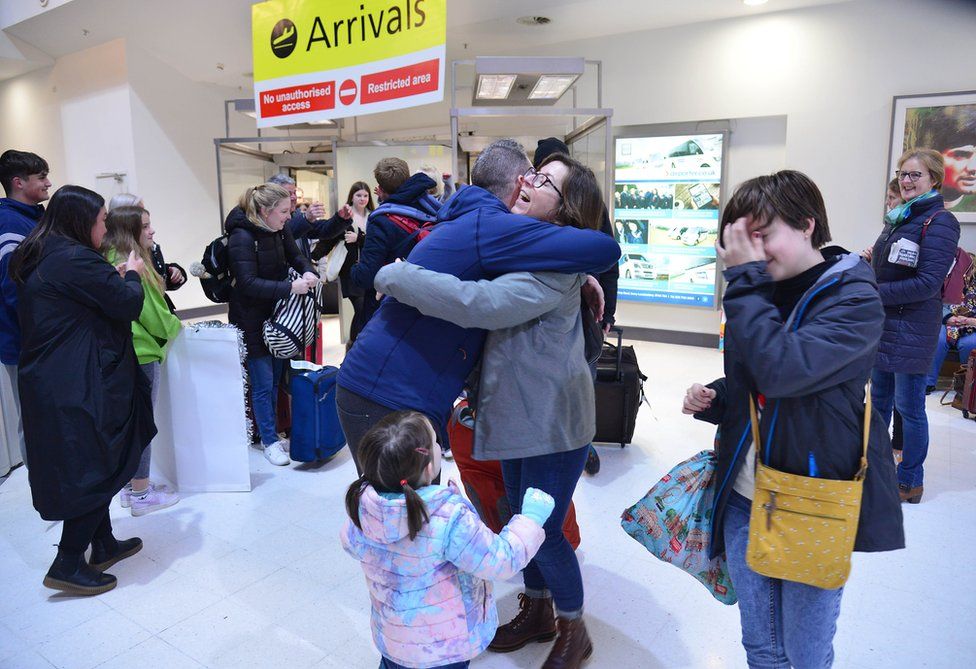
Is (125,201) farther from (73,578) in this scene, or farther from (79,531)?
(73,578)

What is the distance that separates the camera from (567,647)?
192 centimetres

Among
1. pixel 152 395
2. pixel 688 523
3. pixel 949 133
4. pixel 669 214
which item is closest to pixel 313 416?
pixel 152 395

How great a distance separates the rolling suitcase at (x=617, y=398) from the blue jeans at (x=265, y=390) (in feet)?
6.39

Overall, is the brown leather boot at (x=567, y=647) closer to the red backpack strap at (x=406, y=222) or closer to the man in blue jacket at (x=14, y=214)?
the red backpack strap at (x=406, y=222)

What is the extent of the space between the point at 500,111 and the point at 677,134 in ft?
9.15

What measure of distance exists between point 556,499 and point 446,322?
0.59 m

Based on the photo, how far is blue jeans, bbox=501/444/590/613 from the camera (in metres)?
1.70

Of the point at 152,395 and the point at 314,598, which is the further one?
the point at 152,395

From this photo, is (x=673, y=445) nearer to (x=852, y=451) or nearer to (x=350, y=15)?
(x=852, y=451)

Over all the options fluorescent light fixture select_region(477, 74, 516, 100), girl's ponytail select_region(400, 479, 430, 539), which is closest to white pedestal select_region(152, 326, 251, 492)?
girl's ponytail select_region(400, 479, 430, 539)

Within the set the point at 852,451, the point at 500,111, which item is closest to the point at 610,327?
the point at 500,111

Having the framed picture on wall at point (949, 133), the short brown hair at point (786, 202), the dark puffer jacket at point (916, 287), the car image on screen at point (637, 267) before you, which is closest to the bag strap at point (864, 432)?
the short brown hair at point (786, 202)

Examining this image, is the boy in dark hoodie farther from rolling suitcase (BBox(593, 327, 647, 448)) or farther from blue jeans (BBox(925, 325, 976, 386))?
blue jeans (BBox(925, 325, 976, 386))

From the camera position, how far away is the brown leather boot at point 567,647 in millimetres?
1916
